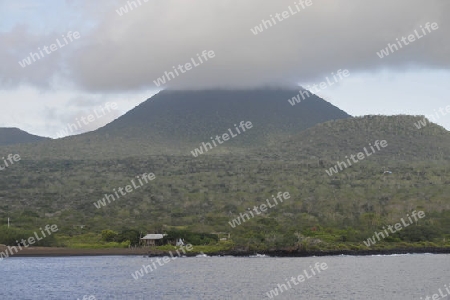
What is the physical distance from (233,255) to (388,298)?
62.3 metres

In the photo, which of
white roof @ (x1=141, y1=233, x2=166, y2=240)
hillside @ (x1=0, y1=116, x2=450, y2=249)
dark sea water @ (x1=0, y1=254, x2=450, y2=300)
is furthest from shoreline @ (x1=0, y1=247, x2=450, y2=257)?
dark sea water @ (x1=0, y1=254, x2=450, y2=300)

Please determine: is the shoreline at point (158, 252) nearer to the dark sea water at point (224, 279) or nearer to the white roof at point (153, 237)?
the white roof at point (153, 237)

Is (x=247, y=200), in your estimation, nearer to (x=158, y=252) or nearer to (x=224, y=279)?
(x=158, y=252)

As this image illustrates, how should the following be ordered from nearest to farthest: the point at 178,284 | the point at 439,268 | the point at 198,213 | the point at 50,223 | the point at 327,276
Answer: the point at 178,284, the point at 327,276, the point at 439,268, the point at 50,223, the point at 198,213

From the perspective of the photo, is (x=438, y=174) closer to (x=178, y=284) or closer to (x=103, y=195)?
(x=103, y=195)

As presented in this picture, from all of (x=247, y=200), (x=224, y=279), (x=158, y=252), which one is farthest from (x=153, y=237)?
(x=224, y=279)

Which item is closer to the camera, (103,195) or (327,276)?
(327,276)

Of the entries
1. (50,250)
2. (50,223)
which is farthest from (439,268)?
(50,223)

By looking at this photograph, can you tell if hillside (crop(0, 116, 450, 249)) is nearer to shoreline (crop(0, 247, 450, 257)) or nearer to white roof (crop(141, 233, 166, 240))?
shoreline (crop(0, 247, 450, 257))

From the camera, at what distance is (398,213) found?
492 ft

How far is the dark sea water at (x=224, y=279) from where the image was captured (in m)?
66.4

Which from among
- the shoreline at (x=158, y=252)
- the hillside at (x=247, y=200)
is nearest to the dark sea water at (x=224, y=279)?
the shoreline at (x=158, y=252)

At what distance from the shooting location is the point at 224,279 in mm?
79938

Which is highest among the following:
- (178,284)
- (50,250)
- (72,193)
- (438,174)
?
(72,193)
